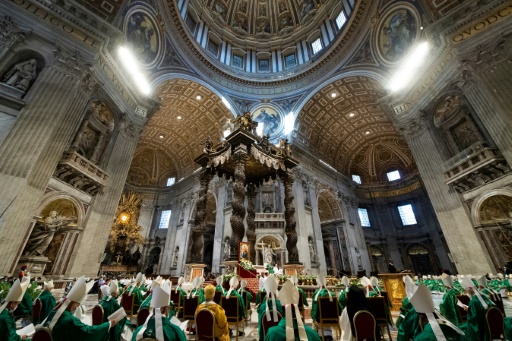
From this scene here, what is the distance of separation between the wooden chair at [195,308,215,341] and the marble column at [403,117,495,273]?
1062cm

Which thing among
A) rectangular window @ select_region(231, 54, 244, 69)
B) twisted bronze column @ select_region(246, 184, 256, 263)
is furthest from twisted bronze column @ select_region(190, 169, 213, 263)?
rectangular window @ select_region(231, 54, 244, 69)

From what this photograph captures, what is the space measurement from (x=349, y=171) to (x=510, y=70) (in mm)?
14542

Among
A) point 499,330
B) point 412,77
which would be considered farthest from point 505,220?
point 499,330

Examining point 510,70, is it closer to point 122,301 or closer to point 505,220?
point 505,220

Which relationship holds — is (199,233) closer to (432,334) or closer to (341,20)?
(432,334)

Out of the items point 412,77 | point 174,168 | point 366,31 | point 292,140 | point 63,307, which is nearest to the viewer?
point 63,307

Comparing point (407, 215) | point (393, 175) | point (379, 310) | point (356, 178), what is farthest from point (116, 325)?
point (393, 175)

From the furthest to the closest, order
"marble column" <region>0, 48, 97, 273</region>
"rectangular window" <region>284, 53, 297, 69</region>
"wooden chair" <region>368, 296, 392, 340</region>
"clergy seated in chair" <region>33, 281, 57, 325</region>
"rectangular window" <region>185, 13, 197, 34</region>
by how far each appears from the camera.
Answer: "rectangular window" <region>284, 53, 297, 69</region> → "rectangular window" <region>185, 13, 197, 34</region> → "marble column" <region>0, 48, 97, 273</region> → "wooden chair" <region>368, 296, 392, 340</region> → "clergy seated in chair" <region>33, 281, 57, 325</region>

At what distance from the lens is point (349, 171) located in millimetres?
22016

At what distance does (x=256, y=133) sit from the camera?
9.62m

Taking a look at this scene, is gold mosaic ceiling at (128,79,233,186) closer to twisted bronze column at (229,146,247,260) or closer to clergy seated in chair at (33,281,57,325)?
twisted bronze column at (229,146,247,260)

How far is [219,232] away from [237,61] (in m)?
15.6

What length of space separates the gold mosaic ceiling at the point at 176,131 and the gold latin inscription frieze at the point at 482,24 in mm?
13460

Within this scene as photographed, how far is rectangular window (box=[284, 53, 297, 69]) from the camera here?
2026 centimetres
